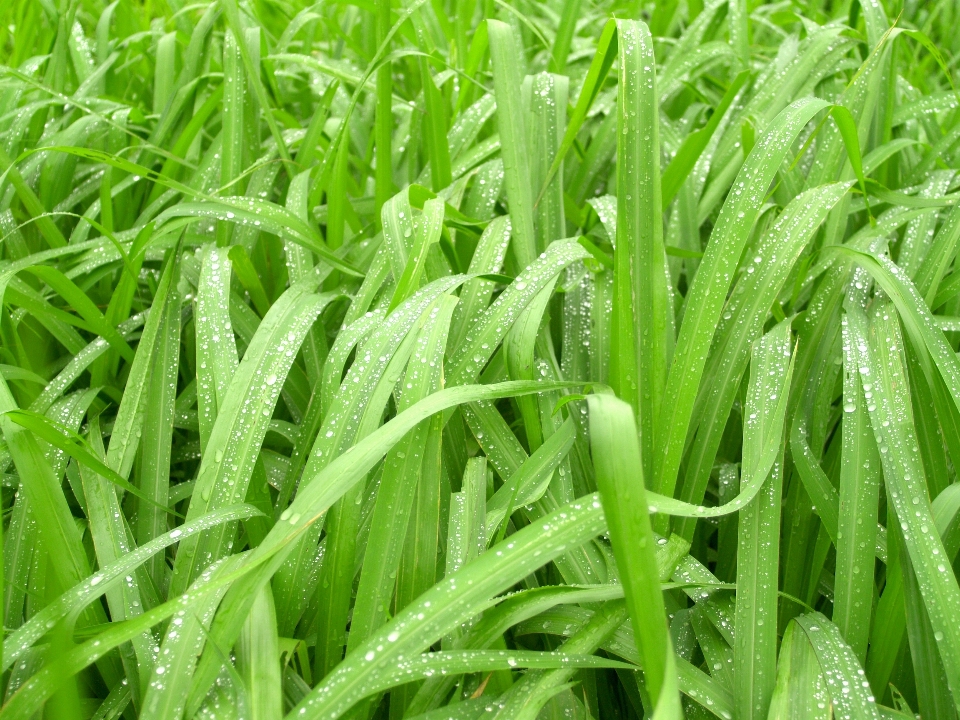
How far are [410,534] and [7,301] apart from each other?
2.28 ft

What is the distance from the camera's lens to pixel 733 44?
5.14ft

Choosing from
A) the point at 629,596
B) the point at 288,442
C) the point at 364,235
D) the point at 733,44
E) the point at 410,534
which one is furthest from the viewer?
the point at 733,44

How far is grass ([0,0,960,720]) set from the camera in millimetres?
657

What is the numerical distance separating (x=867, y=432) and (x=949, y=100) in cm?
90

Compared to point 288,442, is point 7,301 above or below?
above

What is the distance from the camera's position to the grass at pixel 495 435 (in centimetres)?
66

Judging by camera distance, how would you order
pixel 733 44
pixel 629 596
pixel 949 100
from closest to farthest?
pixel 629 596
pixel 949 100
pixel 733 44

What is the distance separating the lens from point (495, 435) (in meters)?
0.87

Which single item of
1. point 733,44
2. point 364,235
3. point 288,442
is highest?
point 733,44

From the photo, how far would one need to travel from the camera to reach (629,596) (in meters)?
0.57

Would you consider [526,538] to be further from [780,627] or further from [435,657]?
[780,627]

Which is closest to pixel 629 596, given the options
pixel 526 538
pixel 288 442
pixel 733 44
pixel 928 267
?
pixel 526 538

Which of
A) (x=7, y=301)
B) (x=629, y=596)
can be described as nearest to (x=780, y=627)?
(x=629, y=596)

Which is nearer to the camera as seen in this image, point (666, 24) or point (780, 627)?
point (780, 627)
